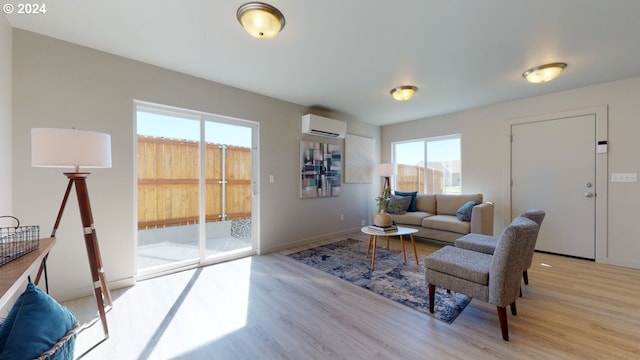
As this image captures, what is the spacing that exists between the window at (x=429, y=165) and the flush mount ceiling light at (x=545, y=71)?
6.12ft

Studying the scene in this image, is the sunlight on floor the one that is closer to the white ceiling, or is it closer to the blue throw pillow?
the blue throw pillow

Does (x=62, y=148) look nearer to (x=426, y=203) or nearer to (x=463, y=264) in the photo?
(x=463, y=264)

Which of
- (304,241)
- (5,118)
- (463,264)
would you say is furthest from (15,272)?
(304,241)

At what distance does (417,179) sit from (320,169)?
7.39ft

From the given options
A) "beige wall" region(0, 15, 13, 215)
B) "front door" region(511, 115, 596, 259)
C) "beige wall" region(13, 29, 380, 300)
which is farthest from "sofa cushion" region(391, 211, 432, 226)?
"beige wall" region(0, 15, 13, 215)

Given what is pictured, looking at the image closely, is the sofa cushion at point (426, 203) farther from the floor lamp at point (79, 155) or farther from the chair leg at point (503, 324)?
the floor lamp at point (79, 155)

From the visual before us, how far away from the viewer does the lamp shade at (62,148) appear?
1.62 metres

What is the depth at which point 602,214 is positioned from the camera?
3354mm

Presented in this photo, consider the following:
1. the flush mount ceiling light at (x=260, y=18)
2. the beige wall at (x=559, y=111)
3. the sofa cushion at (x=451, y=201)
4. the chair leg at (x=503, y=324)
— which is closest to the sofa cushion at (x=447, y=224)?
the sofa cushion at (x=451, y=201)

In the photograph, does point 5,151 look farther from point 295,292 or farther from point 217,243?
point 295,292

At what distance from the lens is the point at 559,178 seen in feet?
12.0

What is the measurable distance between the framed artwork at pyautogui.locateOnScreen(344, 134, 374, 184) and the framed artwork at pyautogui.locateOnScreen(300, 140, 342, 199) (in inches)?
8.2

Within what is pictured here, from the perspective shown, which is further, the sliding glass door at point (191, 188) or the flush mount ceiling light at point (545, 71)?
the sliding glass door at point (191, 188)

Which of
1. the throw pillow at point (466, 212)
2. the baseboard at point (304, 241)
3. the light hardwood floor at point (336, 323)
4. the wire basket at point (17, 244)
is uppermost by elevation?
the wire basket at point (17, 244)
